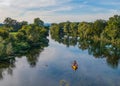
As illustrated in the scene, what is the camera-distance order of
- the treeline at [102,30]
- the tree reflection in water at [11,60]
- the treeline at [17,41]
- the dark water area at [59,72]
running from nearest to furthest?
1. the dark water area at [59,72]
2. the tree reflection in water at [11,60]
3. the treeline at [17,41]
4. the treeline at [102,30]

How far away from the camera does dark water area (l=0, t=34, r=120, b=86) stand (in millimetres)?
43812

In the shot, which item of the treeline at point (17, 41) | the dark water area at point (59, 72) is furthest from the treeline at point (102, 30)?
the dark water area at point (59, 72)

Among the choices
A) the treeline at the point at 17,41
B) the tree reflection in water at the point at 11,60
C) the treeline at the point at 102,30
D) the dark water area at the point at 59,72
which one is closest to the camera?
the dark water area at the point at 59,72

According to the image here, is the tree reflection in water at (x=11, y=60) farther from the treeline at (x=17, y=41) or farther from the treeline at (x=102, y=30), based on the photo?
the treeline at (x=102, y=30)

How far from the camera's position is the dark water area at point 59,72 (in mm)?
43812

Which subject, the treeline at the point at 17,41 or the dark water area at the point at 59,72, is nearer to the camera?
the dark water area at the point at 59,72

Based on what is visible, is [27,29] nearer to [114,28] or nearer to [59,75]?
[114,28]

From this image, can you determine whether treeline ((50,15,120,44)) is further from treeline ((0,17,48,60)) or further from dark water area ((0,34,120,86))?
dark water area ((0,34,120,86))

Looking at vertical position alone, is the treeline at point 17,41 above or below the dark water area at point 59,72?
above

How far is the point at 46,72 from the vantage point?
52000mm

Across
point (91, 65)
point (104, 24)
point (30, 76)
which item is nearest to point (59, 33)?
point (104, 24)

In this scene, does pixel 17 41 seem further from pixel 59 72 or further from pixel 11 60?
pixel 59 72

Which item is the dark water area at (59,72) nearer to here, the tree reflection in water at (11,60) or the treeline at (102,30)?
the tree reflection in water at (11,60)

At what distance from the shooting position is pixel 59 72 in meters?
51.6
